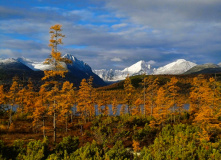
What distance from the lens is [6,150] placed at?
14602 millimetres

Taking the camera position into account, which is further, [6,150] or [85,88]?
[85,88]

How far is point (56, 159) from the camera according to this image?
1243 cm

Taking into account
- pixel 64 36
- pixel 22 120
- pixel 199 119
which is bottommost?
pixel 22 120

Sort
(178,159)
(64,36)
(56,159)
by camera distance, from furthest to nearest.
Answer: (64,36), (178,159), (56,159)

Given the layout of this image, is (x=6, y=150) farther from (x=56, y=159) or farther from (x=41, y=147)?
(x=56, y=159)

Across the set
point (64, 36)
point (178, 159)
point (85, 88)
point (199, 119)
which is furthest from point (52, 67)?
point (85, 88)

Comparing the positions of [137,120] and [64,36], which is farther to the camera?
[137,120]

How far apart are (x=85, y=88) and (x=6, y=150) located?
30247 millimetres

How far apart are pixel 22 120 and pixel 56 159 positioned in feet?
115

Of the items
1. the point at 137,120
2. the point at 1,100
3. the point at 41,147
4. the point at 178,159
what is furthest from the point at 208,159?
the point at 1,100

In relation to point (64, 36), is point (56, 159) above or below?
below

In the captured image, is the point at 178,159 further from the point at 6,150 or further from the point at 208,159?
the point at 6,150

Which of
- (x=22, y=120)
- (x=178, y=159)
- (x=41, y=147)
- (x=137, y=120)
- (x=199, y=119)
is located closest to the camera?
(x=178, y=159)

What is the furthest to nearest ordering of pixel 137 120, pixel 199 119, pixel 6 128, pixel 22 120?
pixel 22 120, pixel 137 120, pixel 6 128, pixel 199 119
